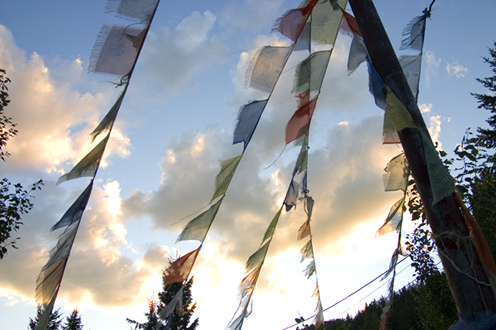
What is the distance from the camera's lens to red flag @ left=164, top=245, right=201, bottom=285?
2.36m

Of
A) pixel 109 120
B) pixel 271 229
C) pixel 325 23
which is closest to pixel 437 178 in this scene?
pixel 271 229

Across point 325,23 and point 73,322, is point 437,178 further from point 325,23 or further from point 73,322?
point 73,322

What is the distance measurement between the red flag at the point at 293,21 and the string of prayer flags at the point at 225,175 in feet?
3.17

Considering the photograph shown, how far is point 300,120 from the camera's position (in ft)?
9.41

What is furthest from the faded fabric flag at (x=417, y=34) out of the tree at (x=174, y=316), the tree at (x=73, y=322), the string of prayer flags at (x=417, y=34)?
the tree at (x=73, y=322)

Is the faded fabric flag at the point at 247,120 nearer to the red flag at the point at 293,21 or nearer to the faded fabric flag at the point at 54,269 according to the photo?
the red flag at the point at 293,21

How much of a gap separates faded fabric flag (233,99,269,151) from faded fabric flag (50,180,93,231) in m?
1.02

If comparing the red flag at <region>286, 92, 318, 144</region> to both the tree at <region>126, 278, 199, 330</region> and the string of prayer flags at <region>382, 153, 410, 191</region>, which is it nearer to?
the string of prayer flags at <region>382, 153, 410, 191</region>

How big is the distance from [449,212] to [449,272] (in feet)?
1.04

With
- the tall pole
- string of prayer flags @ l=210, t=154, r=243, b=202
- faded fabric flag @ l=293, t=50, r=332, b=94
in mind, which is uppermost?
faded fabric flag @ l=293, t=50, r=332, b=94

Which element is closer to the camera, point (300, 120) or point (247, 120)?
point (247, 120)

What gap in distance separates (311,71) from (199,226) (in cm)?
151

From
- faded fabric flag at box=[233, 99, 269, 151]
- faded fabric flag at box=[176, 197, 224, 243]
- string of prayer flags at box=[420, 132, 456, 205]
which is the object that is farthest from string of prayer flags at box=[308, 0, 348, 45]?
faded fabric flag at box=[176, 197, 224, 243]

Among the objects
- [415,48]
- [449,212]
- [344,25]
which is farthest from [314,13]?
[449,212]
